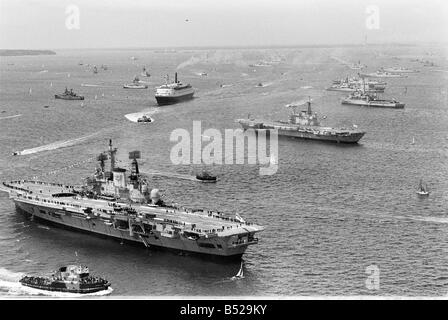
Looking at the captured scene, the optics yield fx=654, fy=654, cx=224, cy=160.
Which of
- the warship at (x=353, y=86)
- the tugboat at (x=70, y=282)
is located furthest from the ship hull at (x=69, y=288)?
the warship at (x=353, y=86)

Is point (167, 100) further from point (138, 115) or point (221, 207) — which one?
point (221, 207)

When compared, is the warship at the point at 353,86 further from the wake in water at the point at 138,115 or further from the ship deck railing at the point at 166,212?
the ship deck railing at the point at 166,212

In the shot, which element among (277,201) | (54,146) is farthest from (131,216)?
(54,146)

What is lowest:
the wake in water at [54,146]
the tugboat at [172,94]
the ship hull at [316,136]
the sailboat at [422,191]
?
the sailboat at [422,191]

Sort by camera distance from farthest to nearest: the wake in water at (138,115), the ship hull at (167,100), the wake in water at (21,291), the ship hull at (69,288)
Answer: the ship hull at (167,100) < the wake in water at (138,115) < the ship hull at (69,288) < the wake in water at (21,291)
